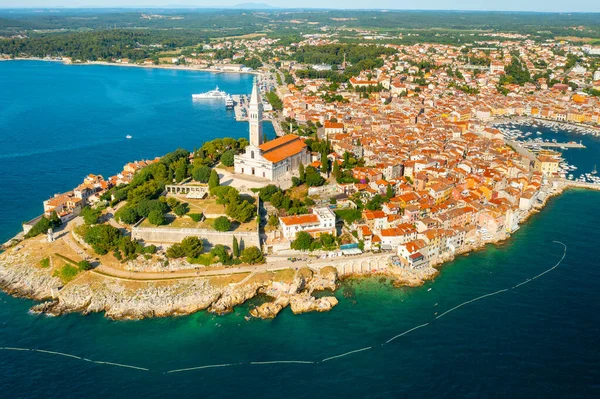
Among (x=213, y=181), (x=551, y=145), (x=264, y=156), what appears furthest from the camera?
(x=551, y=145)

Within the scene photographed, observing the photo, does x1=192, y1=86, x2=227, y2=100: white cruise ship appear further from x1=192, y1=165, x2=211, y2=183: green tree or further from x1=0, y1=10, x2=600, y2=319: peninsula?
x1=192, y1=165, x2=211, y2=183: green tree

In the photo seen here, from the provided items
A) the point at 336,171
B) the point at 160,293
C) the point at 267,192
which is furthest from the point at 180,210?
the point at 336,171

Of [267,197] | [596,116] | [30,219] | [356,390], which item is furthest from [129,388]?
[596,116]

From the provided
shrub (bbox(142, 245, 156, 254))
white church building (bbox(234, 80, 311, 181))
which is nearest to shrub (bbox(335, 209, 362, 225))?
white church building (bbox(234, 80, 311, 181))

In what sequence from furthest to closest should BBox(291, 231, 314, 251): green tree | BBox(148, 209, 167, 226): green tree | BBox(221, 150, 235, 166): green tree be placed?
1. BBox(221, 150, 235, 166): green tree
2. BBox(148, 209, 167, 226): green tree
3. BBox(291, 231, 314, 251): green tree

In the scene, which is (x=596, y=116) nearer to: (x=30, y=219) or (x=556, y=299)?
(x=556, y=299)

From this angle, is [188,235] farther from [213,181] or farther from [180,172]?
[180,172]

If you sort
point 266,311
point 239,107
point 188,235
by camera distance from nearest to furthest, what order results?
point 266,311 → point 188,235 → point 239,107
